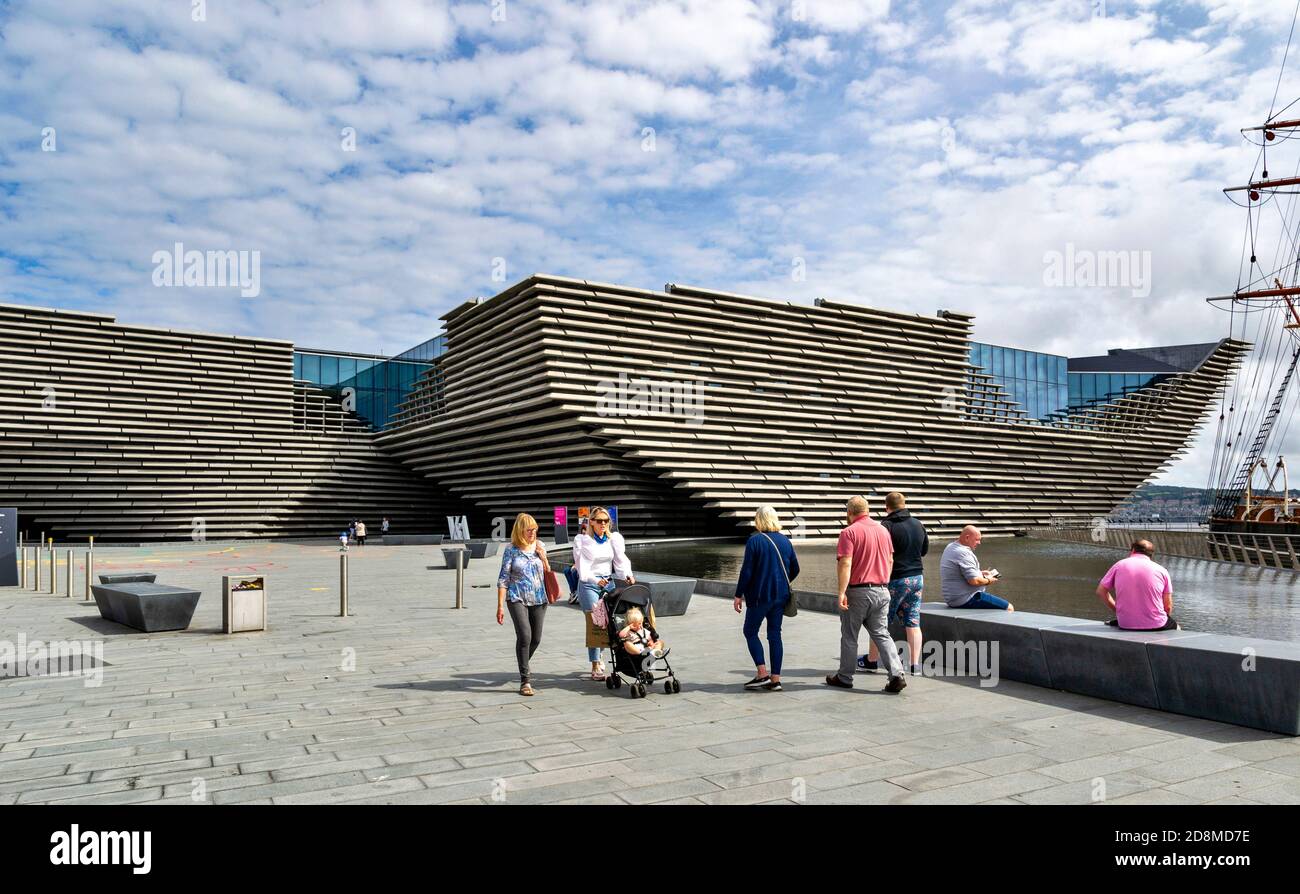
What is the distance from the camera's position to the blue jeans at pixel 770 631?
25.0 ft

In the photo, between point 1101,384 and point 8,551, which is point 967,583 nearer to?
point 8,551

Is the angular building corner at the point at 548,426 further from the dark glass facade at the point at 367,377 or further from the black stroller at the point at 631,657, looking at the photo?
the black stroller at the point at 631,657

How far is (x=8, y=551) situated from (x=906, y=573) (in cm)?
1770

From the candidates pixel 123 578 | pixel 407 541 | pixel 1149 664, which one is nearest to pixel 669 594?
pixel 1149 664

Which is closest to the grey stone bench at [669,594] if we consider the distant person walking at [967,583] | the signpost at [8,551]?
the distant person walking at [967,583]

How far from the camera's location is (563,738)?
6.02 meters

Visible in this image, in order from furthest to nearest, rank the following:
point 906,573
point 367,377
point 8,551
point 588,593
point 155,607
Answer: point 367,377, point 8,551, point 155,607, point 588,593, point 906,573

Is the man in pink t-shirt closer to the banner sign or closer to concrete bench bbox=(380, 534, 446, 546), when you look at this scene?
the banner sign

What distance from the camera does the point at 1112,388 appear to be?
8025 centimetres

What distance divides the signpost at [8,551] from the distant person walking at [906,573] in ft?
56.4

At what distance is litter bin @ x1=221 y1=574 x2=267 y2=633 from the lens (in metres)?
11.3

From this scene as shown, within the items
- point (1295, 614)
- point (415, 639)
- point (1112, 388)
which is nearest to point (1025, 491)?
point (1112, 388)
